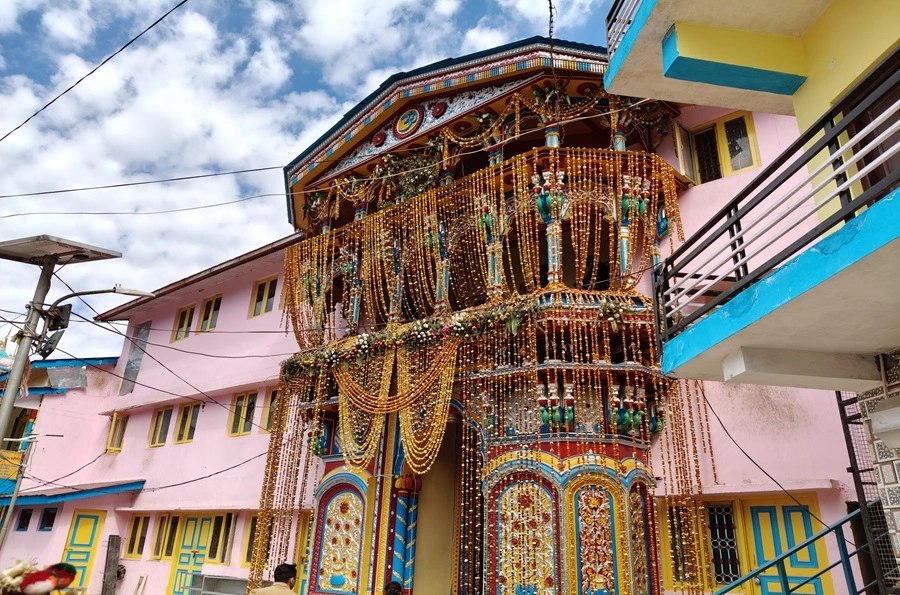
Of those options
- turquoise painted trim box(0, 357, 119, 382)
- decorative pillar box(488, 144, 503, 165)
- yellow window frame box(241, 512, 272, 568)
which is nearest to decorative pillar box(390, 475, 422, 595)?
yellow window frame box(241, 512, 272, 568)

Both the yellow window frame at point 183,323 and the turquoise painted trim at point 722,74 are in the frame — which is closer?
the turquoise painted trim at point 722,74

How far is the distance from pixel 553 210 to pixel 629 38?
330cm

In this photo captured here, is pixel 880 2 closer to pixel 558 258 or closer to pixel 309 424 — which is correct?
pixel 558 258

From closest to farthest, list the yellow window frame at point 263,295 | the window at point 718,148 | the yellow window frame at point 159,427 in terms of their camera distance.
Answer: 1. the window at point 718,148
2. the yellow window frame at point 263,295
3. the yellow window frame at point 159,427

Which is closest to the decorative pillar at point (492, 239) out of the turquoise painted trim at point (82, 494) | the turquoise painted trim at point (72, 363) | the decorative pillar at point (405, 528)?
the decorative pillar at point (405, 528)

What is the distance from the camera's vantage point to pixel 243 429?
1473 cm

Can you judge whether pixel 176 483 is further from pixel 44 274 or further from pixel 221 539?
pixel 44 274

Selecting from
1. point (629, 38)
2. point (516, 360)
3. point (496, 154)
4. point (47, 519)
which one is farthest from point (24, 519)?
point (629, 38)

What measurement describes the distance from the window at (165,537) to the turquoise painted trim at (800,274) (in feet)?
45.5

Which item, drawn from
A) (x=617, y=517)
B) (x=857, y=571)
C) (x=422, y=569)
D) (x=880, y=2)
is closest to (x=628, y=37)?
(x=880, y=2)

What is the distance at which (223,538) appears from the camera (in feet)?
46.8

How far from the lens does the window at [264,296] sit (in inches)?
615

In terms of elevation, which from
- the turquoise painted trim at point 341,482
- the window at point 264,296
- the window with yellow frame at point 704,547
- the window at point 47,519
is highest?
the window at point 264,296

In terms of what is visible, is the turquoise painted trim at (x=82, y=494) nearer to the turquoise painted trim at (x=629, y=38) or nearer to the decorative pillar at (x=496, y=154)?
the decorative pillar at (x=496, y=154)
